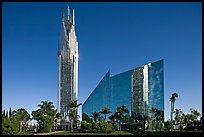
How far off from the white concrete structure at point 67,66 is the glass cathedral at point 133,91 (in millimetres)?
5625

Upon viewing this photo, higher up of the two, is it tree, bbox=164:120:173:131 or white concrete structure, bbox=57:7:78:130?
white concrete structure, bbox=57:7:78:130

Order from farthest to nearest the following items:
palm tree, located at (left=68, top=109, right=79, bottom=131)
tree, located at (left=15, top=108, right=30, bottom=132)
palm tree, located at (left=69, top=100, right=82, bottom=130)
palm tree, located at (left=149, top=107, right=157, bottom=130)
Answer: palm tree, located at (left=69, top=100, right=82, bottom=130) → palm tree, located at (left=68, top=109, right=79, bottom=131) → palm tree, located at (left=149, top=107, right=157, bottom=130) → tree, located at (left=15, top=108, right=30, bottom=132)

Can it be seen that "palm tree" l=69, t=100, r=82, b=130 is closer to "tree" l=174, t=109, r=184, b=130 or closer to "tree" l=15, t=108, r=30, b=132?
"tree" l=15, t=108, r=30, b=132

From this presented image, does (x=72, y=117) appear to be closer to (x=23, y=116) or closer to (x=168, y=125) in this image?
(x=23, y=116)

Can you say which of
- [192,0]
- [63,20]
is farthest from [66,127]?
[192,0]

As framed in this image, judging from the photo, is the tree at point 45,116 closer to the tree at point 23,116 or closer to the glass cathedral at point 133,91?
the tree at point 23,116

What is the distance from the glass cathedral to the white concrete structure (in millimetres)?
5625

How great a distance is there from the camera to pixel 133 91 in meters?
31.9

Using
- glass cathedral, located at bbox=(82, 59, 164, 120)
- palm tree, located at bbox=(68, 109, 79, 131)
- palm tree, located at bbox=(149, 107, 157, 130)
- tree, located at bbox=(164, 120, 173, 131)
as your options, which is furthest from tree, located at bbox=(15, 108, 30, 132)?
tree, located at bbox=(164, 120, 173, 131)

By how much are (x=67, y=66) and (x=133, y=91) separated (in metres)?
10.7

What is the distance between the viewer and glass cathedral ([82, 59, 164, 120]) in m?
29.6

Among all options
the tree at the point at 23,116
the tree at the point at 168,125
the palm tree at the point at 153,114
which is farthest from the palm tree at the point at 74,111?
the tree at the point at 168,125

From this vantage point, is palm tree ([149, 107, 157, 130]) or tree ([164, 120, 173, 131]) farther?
palm tree ([149, 107, 157, 130])

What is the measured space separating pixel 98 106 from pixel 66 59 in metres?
8.46
